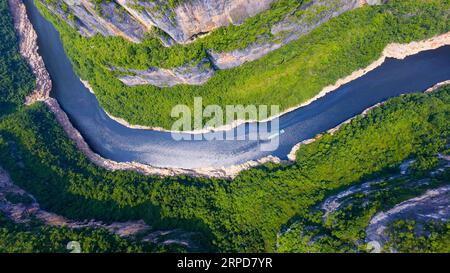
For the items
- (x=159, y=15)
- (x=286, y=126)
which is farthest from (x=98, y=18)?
(x=286, y=126)

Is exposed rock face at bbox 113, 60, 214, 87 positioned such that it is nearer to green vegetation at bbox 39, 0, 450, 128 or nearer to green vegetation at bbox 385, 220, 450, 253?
green vegetation at bbox 39, 0, 450, 128

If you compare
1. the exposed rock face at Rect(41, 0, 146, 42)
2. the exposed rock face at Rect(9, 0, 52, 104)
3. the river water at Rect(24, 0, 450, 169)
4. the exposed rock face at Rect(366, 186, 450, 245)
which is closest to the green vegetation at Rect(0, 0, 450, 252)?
the exposed rock face at Rect(366, 186, 450, 245)

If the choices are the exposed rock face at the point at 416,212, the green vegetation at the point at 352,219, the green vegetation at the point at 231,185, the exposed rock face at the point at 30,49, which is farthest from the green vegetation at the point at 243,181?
the exposed rock face at the point at 30,49

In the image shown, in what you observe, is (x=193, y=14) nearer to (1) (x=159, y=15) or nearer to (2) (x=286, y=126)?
(1) (x=159, y=15)

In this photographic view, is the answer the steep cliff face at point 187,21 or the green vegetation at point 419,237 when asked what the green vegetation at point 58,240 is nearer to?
the steep cliff face at point 187,21

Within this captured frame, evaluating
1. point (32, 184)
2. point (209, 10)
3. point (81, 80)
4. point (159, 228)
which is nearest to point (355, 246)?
point (159, 228)
